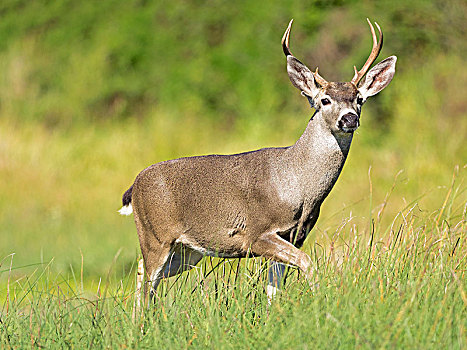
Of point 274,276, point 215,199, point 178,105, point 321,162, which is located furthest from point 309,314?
point 178,105

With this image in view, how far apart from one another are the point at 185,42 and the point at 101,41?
1610 mm

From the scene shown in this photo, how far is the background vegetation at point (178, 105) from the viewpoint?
11.3 meters

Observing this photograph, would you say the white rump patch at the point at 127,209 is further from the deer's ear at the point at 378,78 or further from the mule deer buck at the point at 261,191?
the deer's ear at the point at 378,78

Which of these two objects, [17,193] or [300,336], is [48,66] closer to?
[17,193]

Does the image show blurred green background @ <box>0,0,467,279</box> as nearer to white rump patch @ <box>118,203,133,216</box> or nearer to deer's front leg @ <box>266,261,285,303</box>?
white rump patch @ <box>118,203,133,216</box>

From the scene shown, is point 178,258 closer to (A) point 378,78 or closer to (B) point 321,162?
(B) point 321,162

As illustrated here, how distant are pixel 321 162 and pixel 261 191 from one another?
40 cm

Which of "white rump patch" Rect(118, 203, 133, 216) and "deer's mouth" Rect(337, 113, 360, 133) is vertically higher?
"deer's mouth" Rect(337, 113, 360, 133)

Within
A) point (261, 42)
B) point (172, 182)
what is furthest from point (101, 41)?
point (172, 182)

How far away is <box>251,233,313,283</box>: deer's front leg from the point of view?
5301 mm

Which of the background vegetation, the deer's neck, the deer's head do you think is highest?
the deer's head

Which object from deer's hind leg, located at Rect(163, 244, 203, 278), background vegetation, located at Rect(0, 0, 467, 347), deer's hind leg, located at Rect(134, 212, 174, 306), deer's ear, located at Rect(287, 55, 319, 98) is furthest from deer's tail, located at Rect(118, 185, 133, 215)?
background vegetation, located at Rect(0, 0, 467, 347)

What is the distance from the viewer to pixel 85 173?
13859mm

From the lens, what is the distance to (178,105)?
696 inches
